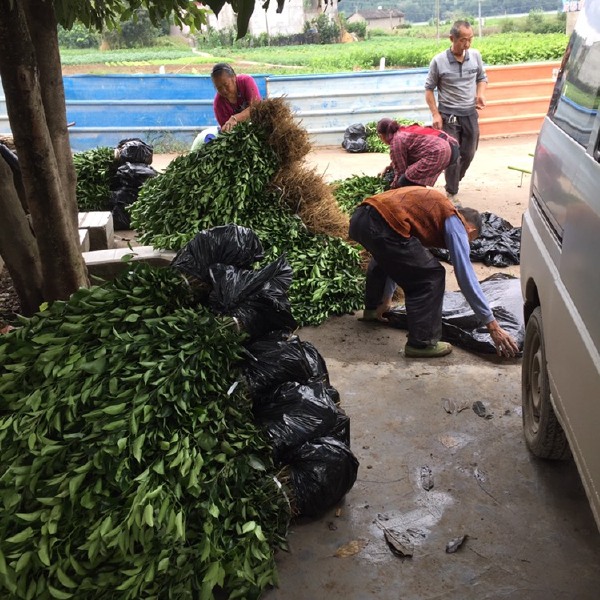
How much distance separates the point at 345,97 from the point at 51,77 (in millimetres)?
11853

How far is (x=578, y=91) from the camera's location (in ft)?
9.31

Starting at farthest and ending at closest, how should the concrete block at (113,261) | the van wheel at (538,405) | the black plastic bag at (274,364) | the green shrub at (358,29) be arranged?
the green shrub at (358,29) → the concrete block at (113,261) → the black plastic bag at (274,364) → the van wheel at (538,405)

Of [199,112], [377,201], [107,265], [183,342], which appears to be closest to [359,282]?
[377,201]

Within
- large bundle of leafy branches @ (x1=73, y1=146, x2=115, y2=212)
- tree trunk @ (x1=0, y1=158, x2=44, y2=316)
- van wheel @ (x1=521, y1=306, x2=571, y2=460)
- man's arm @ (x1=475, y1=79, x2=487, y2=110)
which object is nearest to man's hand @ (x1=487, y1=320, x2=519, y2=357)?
van wheel @ (x1=521, y1=306, x2=571, y2=460)

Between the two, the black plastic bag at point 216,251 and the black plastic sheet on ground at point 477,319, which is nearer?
the black plastic bag at point 216,251

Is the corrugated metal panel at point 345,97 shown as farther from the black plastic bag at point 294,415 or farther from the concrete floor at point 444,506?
the black plastic bag at point 294,415

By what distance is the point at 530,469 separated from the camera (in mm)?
3344

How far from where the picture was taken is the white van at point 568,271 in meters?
2.14

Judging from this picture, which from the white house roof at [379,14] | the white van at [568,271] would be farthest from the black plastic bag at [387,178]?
the white house roof at [379,14]

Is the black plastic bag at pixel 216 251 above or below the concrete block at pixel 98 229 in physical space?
above

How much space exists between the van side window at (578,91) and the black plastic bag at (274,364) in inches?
63.2

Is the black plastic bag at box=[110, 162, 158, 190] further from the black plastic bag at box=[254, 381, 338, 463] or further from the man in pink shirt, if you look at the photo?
the black plastic bag at box=[254, 381, 338, 463]

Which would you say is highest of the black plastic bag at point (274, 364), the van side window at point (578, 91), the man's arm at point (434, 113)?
the van side window at point (578, 91)

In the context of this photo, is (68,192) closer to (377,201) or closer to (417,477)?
(377,201)
